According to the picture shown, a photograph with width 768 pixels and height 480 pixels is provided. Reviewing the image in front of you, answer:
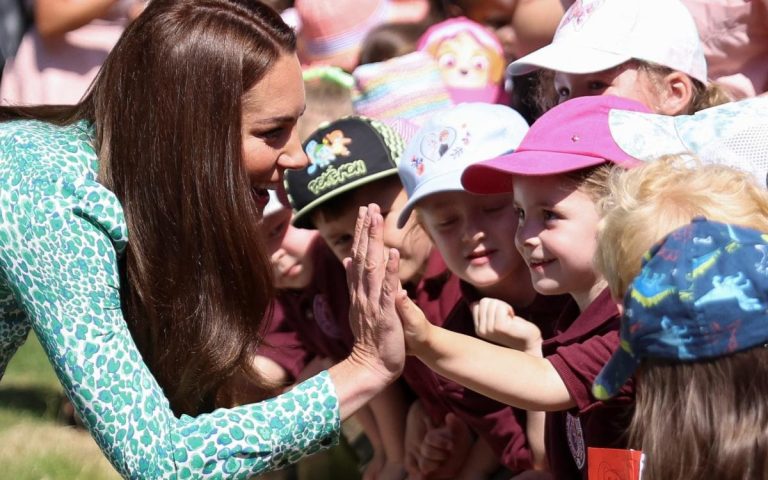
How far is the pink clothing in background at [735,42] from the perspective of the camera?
12.8 ft

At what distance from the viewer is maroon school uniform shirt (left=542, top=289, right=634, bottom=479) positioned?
9.74 feet

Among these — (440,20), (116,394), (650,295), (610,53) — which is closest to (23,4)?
(440,20)

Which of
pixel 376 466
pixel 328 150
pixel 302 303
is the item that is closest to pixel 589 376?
pixel 328 150

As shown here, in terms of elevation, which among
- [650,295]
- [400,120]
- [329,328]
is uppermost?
[650,295]

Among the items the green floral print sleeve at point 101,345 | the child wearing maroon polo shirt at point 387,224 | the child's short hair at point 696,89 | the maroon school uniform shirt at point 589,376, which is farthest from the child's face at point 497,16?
the green floral print sleeve at point 101,345

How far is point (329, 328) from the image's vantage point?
4.77m

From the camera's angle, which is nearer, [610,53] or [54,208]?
[54,208]

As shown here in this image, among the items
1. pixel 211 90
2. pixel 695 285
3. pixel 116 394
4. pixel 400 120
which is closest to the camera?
pixel 695 285

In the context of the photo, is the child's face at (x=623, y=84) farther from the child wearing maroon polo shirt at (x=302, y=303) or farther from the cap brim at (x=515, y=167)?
the child wearing maroon polo shirt at (x=302, y=303)

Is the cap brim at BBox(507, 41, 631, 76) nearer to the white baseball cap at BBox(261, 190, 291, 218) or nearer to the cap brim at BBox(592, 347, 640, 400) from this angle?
the white baseball cap at BBox(261, 190, 291, 218)

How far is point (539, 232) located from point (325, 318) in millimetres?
1758

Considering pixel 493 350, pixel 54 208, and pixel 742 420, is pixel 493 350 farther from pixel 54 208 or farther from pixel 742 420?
pixel 54 208

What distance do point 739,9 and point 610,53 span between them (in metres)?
0.51

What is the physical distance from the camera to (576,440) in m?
3.24
